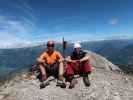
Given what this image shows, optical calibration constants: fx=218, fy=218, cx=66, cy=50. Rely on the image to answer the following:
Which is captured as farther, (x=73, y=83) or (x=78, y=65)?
(x=78, y=65)

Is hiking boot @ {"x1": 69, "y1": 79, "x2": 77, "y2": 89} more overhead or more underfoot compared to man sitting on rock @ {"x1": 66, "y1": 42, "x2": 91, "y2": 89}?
more underfoot

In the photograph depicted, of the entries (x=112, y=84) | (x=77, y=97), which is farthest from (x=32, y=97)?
(x=112, y=84)

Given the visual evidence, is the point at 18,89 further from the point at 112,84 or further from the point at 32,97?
the point at 112,84

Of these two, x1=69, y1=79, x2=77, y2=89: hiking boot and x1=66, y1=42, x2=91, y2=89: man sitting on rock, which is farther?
x1=66, y1=42, x2=91, y2=89: man sitting on rock

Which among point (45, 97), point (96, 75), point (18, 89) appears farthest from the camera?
point (96, 75)

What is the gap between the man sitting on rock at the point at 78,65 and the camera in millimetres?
17714

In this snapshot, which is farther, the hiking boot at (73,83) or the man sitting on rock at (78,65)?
the man sitting on rock at (78,65)

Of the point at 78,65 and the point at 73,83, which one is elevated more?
the point at 78,65

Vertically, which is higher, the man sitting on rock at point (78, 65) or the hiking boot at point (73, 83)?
the man sitting on rock at point (78, 65)

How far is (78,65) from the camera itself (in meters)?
18.2

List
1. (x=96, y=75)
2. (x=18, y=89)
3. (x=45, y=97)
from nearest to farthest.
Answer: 1. (x=45, y=97)
2. (x=18, y=89)
3. (x=96, y=75)

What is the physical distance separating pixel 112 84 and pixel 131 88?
5.06 ft

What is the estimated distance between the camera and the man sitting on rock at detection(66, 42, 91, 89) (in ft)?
58.1

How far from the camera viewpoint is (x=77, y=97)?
15797 millimetres
